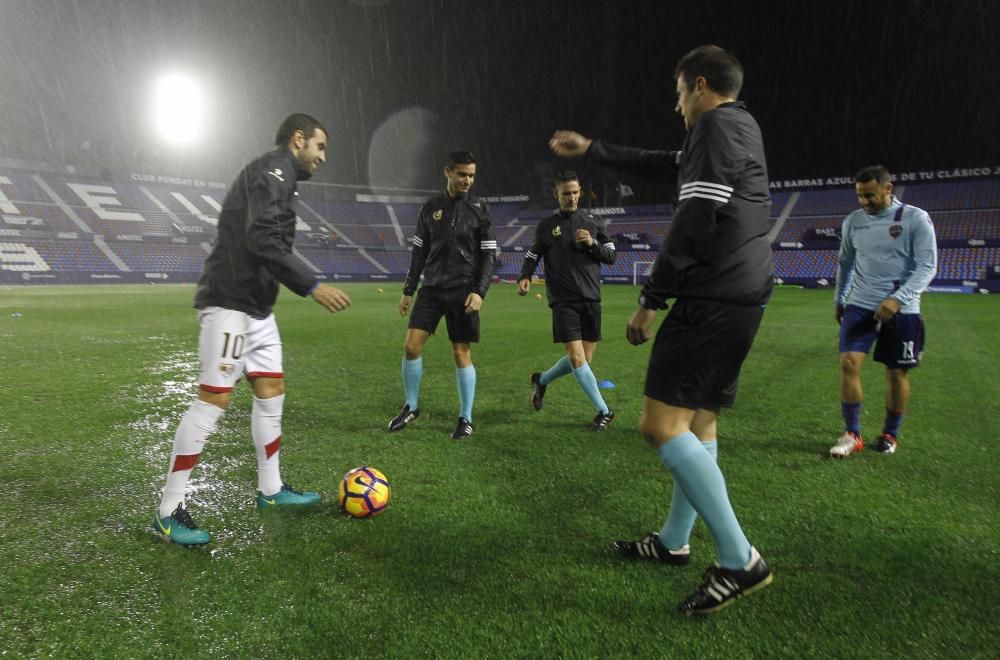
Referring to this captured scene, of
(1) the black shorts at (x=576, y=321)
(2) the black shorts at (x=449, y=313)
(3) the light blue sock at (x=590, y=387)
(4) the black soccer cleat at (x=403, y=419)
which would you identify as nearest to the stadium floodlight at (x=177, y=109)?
(2) the black shorts at (x=449, y=313)

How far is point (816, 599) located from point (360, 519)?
7.75 ft

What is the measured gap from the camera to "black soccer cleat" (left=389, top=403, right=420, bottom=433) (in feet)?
16.6

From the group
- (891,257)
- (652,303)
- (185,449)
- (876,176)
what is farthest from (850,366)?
(185,449)

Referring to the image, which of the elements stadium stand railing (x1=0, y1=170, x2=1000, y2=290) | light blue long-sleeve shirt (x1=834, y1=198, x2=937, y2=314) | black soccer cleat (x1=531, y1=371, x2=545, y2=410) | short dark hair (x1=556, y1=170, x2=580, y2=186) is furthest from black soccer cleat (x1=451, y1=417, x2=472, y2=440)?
stadium stand railing (x1=0, y1=170, x2=1000, y2=290)

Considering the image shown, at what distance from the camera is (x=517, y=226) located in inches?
2215

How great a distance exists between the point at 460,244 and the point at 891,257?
3753 mm

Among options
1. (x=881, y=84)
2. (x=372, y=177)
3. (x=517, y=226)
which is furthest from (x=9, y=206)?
(x=881, y=84)

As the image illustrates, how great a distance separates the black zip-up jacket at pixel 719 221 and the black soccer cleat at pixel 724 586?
115 cm

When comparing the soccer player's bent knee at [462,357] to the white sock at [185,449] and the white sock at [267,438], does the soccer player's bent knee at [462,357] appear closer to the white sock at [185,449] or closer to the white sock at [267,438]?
the white sock at [267,438]

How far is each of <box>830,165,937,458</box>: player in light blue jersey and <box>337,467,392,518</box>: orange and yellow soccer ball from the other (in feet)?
11.8

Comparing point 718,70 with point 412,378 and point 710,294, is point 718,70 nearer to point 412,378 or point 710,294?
point 710,294

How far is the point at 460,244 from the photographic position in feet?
17.1

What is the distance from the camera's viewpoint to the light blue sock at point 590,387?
529 cm

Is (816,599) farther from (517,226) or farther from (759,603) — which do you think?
A: (517,226)
